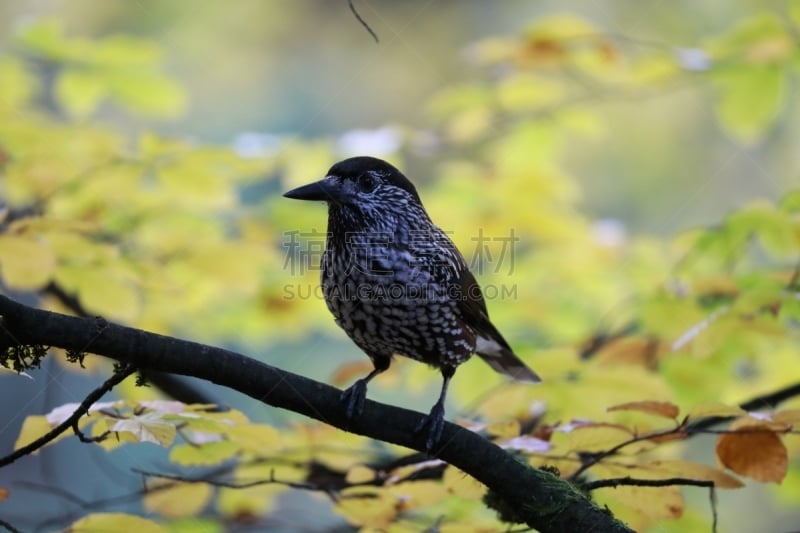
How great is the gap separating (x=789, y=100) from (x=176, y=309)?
318 inches

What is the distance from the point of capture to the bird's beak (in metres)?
3.46

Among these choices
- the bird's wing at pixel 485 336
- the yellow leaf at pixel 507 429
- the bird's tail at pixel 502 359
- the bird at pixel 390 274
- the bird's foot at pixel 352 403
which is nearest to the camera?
the bird's foot at pixel 352 403

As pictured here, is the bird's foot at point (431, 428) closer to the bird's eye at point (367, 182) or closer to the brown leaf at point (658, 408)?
the brown leaf at point (658, 408)

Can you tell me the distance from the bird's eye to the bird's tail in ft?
3.15

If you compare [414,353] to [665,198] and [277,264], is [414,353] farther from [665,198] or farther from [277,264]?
[665,198]

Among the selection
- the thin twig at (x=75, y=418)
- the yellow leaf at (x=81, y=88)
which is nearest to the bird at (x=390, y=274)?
the thin twig at (x=75, y=418)

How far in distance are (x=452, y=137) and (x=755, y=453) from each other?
3.00 meters

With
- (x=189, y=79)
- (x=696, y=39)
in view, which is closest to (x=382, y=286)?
(x=189, y=79)

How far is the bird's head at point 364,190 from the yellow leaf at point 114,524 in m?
1.59

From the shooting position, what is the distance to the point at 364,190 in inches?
144

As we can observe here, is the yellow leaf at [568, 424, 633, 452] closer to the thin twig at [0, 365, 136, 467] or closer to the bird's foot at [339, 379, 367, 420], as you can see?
the bird's foot at [339, 379, 367, 420]

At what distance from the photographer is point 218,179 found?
4176 mm

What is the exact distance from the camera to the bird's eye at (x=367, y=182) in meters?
3.67

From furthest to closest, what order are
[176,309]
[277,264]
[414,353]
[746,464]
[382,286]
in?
1. [277,264]
2. [176,309]
3. [414,353]
4. [382,286]
5. [746,464]
